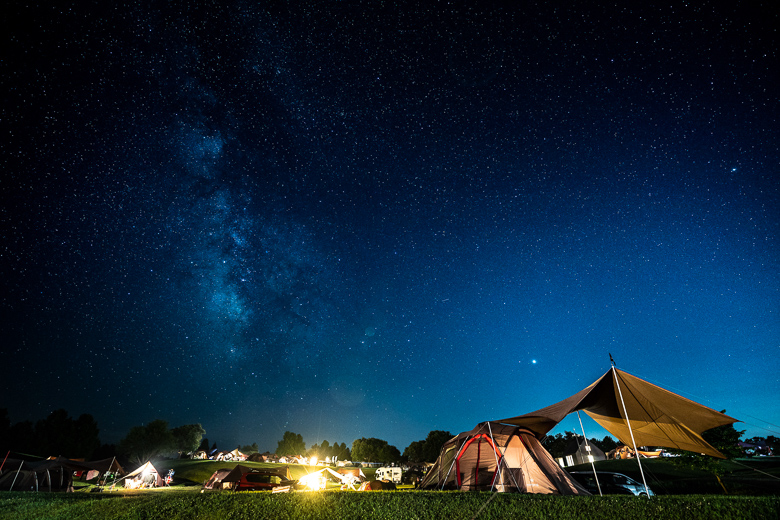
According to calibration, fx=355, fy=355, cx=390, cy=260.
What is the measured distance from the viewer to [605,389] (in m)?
12.3

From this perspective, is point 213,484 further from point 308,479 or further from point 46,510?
point 46,510

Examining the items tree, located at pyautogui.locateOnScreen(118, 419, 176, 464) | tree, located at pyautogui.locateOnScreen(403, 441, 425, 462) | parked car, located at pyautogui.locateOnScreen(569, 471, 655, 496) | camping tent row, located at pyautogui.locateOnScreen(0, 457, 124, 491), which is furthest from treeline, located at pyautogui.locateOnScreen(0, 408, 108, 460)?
parked car, located at pyautogui.locateOnScreen(569, 471, 655, 496)

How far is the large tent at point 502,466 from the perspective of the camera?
13817 millimetres

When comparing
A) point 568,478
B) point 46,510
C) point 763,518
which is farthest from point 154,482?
point 763,518

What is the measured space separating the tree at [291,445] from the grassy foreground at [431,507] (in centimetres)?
15226

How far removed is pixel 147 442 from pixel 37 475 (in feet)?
238

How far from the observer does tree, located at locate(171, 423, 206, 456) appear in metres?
104

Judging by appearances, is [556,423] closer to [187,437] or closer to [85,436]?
[85,436]

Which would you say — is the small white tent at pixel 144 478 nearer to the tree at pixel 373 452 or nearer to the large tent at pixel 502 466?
the large tent at pixel 502 466

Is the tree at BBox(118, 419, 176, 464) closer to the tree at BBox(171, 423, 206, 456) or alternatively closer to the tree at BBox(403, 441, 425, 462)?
the tree at BBox(171, 423, 206, 456)

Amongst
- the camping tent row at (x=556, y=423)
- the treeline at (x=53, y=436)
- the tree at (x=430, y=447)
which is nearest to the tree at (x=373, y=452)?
the tree at (x=430, y=447)

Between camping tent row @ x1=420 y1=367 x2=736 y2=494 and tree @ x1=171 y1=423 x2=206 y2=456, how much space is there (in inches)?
4587

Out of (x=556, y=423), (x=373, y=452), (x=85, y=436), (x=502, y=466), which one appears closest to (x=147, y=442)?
(x=85, y=436)

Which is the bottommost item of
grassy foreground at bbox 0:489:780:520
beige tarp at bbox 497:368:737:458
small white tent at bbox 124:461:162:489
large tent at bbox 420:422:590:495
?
small white tent at bbox 124:461:162:489
